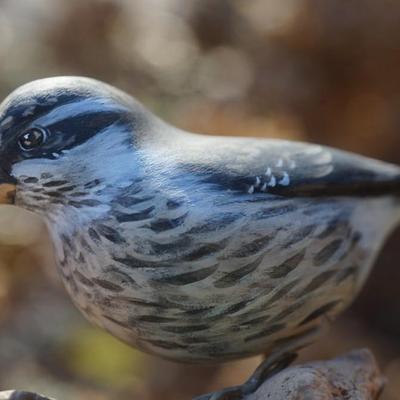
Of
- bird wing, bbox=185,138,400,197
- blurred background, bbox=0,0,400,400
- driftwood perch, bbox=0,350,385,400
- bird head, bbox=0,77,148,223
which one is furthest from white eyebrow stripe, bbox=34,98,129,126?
blurred background, bbox=0,0,400,400

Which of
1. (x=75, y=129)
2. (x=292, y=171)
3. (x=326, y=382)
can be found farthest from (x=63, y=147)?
(x=326, y=382)

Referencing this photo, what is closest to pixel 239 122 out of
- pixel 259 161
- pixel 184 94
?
pixel 184 94

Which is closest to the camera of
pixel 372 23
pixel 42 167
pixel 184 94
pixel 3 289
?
pixel 42 167

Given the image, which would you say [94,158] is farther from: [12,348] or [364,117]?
[364,117]

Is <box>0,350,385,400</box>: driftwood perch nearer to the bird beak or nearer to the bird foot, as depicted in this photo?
the bird foot

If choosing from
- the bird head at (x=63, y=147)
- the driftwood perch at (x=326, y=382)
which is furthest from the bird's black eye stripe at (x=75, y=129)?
the driftwood perch at (x=326, y=382)

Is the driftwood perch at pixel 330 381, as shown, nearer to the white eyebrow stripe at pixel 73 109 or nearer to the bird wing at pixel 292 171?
the bird wing at pixel 292 171

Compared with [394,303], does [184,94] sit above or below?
above
